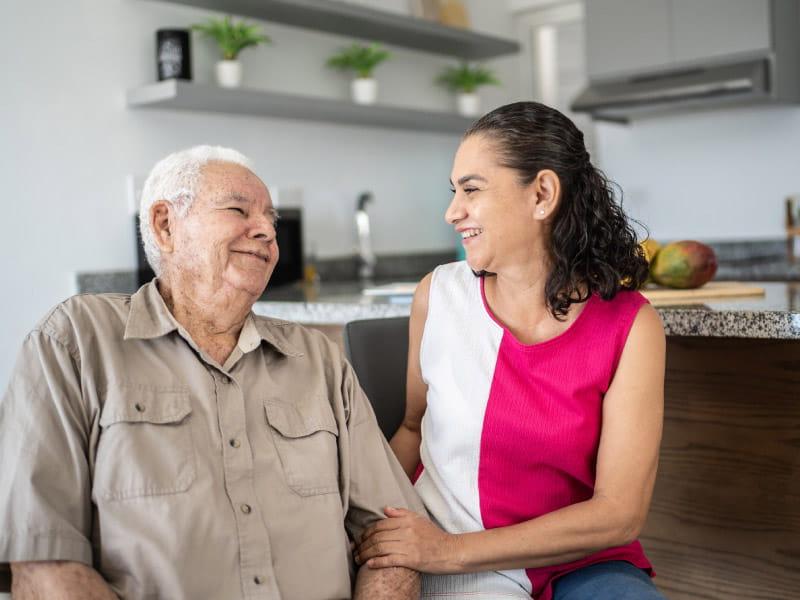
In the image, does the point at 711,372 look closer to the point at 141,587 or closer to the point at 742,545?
the point at 742,545

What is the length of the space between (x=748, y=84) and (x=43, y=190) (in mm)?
3033

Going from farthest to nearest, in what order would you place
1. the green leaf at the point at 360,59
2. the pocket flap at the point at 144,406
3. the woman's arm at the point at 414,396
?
1. the green leaf at the point at 360,59
2. the woman's arm at the point at 414,396
3. the pocket flap at the point at 144,406

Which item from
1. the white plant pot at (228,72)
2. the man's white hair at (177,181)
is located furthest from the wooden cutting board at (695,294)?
the white plant pot at (228,72)

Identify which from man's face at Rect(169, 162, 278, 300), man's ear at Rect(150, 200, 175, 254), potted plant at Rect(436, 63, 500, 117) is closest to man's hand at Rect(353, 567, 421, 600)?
man's face at Rect(169, 162, 278, 300)

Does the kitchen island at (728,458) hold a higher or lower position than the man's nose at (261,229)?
lower

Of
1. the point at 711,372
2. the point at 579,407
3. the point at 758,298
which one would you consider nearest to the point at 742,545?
the point at 711,372

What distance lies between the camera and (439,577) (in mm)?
1474

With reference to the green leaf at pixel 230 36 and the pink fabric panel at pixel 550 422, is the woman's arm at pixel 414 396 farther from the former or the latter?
the green leaf at pixel 230 36

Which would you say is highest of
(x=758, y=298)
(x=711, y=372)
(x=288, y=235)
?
(x=288, y=235)

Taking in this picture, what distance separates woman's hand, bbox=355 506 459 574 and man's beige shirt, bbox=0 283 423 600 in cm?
3

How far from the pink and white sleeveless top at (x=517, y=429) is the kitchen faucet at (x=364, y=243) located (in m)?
2.82

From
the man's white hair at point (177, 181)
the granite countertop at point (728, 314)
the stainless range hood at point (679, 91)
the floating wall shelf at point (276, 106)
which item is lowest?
the granite countertop at point (728, 314)

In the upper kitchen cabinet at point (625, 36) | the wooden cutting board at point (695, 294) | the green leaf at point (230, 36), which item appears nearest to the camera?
the wooden cutting board at point (695, 294)

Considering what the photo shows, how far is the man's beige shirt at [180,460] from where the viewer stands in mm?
1190
